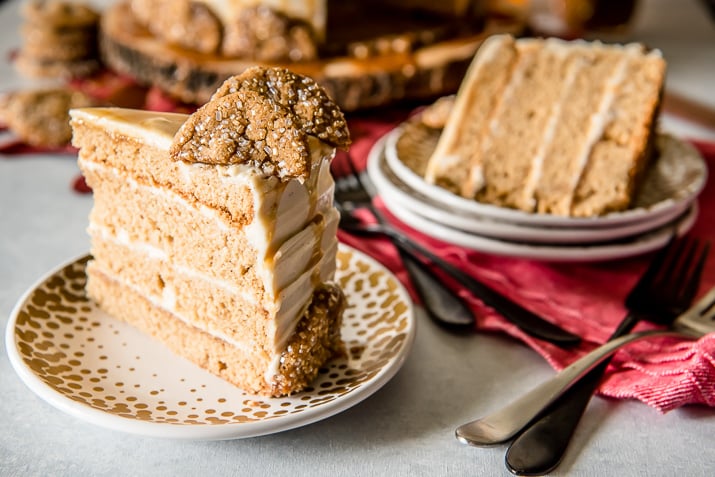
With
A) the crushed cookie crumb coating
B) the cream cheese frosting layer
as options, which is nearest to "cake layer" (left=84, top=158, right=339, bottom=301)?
the cream cheese frosting layer

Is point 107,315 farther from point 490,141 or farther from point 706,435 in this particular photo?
point 706,435

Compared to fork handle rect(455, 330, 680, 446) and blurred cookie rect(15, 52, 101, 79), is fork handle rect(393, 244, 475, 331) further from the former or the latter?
blurred cookie rect(15, 52, 101, 79)

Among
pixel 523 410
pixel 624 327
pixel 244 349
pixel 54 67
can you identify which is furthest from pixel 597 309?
pixel 54 67

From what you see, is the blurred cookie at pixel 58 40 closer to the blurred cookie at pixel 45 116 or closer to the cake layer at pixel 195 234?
the blurred cookie at pixel 45 116

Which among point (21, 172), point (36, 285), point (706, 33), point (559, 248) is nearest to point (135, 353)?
point (36, 285)

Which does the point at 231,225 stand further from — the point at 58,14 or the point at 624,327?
the point at 58,14

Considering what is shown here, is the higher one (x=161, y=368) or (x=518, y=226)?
(x=518, y=226)

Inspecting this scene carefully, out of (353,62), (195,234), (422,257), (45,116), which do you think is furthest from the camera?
(353,62)
